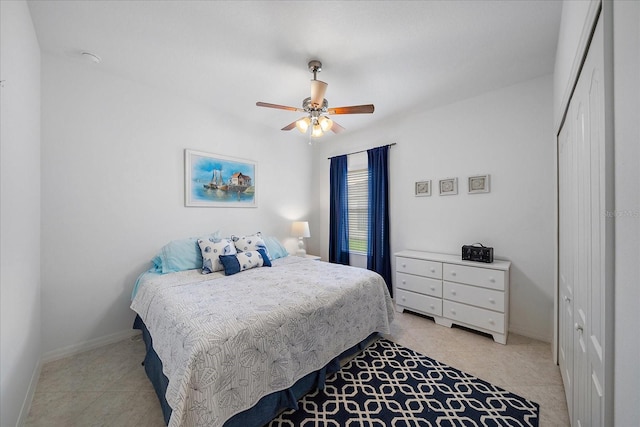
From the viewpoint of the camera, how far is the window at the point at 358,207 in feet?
13.4

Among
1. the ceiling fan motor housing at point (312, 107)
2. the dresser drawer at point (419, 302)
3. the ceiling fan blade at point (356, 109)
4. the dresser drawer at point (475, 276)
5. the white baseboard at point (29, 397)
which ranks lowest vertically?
the white baseboard at point (29, 397)

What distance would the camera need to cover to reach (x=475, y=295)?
262 centimetres

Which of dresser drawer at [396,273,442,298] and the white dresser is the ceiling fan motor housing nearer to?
the white dresser

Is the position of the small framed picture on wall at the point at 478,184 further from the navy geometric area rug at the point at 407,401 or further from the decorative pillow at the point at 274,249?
the decorative pillow at the point at 274,249

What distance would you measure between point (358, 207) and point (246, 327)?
302 centimetres

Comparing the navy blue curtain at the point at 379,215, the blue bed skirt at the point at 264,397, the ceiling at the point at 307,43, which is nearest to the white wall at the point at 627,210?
the ceiling at the point at 307,43

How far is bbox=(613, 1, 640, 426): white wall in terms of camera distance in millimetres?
606

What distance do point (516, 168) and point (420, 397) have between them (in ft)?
8.12

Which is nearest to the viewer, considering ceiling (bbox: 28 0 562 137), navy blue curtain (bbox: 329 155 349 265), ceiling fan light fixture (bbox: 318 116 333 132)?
ceiling (bbox: 28 0 562 137)

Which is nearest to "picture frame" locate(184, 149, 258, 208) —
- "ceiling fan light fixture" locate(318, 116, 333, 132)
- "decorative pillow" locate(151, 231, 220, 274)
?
"decorative pillow" locate(151, 231, 220, 274)

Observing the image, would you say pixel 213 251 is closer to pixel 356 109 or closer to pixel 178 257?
pixel 178 257

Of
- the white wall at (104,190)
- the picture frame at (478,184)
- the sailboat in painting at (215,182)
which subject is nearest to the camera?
the white wall at (104,190)

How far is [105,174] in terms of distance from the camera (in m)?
2.50

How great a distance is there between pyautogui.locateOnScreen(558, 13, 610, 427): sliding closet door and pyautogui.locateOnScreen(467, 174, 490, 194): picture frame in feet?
Answer: 4.32
